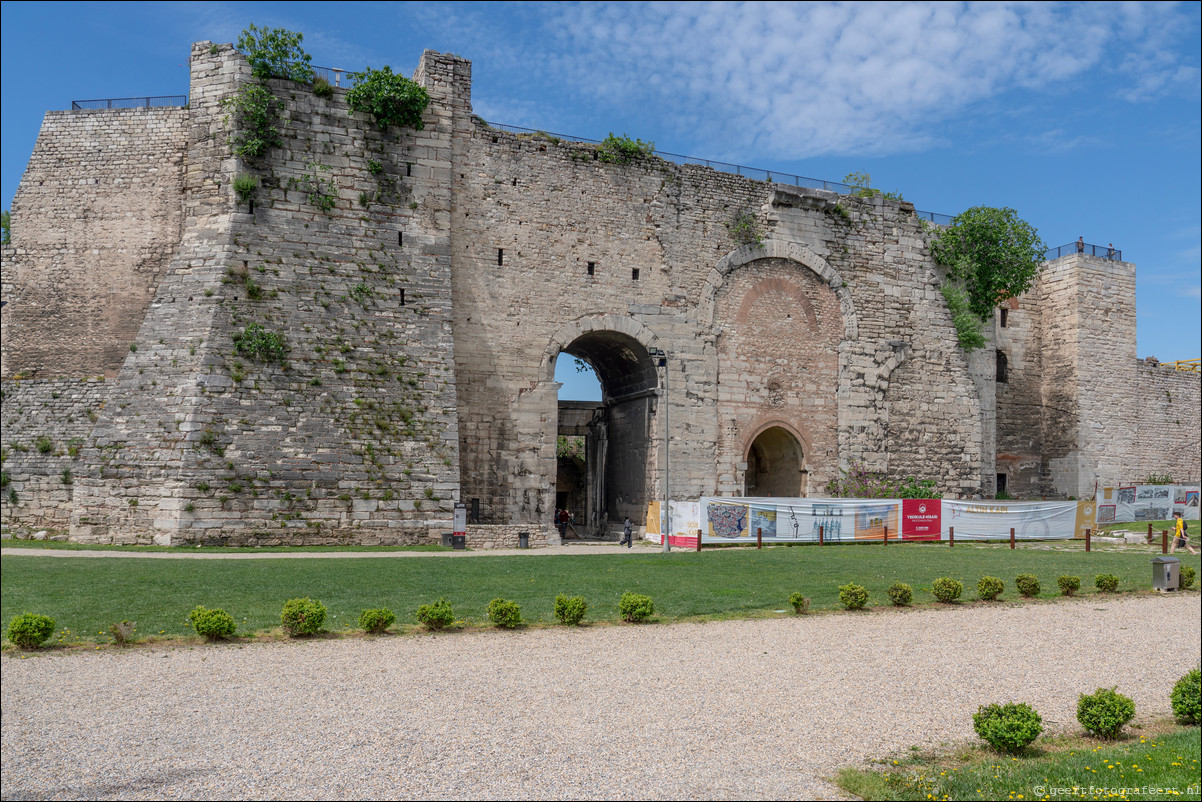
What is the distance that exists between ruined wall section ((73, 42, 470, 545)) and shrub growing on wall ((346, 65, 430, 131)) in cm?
36

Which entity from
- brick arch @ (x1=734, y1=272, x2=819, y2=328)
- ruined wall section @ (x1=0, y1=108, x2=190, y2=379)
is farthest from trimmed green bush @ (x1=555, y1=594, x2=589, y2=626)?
brick arch @ (x1=734, y1=272, x2=819, y2=328)

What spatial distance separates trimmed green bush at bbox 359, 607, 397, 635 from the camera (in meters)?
10.5

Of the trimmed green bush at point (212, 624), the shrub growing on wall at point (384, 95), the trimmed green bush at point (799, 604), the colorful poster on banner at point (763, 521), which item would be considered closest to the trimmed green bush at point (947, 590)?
the trimmed green bush at point (799, 604)

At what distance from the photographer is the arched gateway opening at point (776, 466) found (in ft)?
94.5

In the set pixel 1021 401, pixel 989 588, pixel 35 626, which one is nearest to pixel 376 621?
pixel 35 626

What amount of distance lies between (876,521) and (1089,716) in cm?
1897

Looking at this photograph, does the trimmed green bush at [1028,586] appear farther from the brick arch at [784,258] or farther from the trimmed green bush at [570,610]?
the brick arch at [784,258]

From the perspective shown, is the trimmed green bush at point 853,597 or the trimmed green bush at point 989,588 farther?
the trimmed green bush at point 989,588

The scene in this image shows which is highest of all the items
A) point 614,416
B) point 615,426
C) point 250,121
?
point 250,121

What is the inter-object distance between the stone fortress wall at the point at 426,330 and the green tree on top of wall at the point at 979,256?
69 cm

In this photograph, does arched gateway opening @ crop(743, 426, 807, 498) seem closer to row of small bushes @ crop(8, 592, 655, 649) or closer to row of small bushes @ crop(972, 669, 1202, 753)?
row of small bushes @ crop(8, 592, 655, 649)

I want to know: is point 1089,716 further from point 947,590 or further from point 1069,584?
point 1069,584

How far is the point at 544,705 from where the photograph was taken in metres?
7.57

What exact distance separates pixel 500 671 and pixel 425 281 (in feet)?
51.9
